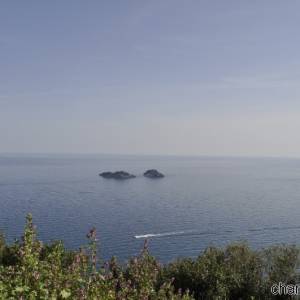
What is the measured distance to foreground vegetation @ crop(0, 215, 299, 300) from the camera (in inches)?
475

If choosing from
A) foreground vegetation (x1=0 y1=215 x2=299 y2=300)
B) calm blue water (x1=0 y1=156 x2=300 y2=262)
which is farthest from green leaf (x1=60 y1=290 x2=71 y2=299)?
calm blue water (x1=0 y1=156 x2=300 y2=262)

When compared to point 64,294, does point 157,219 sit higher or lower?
lower

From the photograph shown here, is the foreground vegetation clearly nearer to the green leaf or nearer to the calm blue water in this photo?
the green leaf

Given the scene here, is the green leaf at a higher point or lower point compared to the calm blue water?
higher

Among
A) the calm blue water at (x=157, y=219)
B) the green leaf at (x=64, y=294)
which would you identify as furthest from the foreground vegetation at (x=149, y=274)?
the calm blue water at (x=157, y=219)

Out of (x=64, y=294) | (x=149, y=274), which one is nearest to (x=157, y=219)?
(x=149, y=274)

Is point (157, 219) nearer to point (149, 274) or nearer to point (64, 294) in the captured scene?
point (149, 274)

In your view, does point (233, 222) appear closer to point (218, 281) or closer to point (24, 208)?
point (24, 208)

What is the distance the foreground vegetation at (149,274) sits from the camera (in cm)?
1207

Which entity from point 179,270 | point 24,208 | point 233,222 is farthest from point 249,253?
point 24,208

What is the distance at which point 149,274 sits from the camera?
15984 millimetres

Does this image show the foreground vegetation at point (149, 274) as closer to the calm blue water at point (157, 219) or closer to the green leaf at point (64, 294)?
the green leaf at point (64, 294)

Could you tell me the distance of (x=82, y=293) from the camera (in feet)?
38.2

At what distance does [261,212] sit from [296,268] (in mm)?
101030
